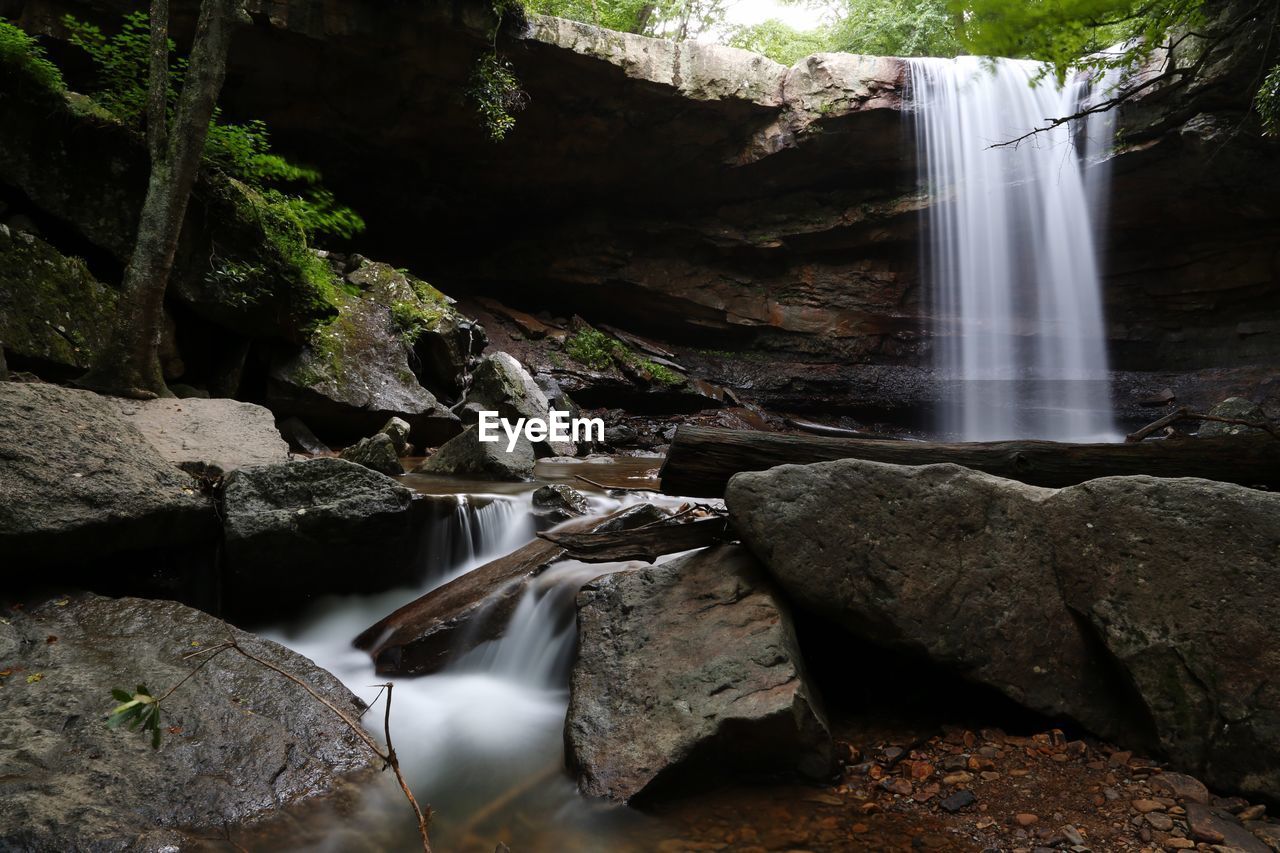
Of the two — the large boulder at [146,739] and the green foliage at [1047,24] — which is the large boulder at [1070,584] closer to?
the large boulder at [146,739]

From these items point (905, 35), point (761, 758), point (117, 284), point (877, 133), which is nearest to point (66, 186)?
point (117, 284)

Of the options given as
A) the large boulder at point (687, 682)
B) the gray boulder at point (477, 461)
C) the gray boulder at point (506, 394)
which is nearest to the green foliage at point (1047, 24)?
the large boulder at point (687, 682)

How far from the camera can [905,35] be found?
16.3 meters

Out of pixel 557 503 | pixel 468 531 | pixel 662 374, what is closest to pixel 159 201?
pixel 468 531

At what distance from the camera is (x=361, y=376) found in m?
7.99

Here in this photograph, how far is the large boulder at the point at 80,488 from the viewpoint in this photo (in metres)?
3.24

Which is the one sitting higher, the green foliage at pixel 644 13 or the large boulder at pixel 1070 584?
the green foliage at pixel 644 13

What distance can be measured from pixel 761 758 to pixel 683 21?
64.7 feet

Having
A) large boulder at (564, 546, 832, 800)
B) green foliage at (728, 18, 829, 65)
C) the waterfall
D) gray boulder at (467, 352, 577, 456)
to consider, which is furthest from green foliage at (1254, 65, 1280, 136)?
green foliage at (728, 18, 829, 65)

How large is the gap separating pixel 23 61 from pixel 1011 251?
15255 mm

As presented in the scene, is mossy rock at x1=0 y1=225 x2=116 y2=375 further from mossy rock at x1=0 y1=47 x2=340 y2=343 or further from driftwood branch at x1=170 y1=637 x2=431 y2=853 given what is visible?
driftwood branch at x1=170 y1=637 x2=431 y2=853

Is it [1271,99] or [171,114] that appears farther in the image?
[171,114]

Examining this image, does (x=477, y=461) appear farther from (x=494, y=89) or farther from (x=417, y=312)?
(x=494, y=89)

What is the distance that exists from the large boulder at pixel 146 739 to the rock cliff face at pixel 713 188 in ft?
31.9
